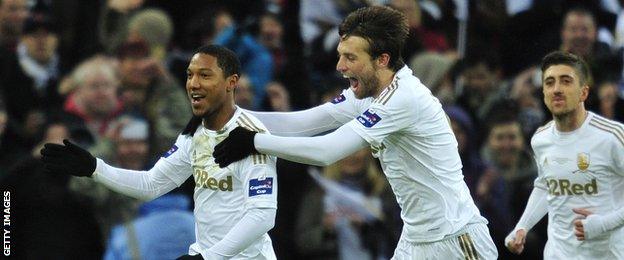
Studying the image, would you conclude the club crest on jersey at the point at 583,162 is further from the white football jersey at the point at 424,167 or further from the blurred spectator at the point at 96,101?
the blurred spectator at the point at 96,101

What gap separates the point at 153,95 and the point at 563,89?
137 inches

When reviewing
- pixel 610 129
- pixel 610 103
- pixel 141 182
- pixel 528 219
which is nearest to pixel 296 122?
pixel 141 182

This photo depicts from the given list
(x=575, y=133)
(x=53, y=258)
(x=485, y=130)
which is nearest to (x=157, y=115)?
(x=53, y=258)

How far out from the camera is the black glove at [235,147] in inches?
266

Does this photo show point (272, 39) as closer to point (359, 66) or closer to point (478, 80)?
point (478, 80)

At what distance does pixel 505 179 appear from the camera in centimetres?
1057

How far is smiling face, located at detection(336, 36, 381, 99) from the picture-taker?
708 centimetres

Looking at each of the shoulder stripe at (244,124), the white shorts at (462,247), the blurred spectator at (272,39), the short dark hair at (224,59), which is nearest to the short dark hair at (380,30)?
the short dark hair at (224,59)

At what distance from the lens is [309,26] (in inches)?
449

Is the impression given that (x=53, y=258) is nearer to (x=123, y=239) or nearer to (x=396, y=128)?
(x=123, y=239)

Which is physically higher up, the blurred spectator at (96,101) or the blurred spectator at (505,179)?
the blurred spectator at (96,101)

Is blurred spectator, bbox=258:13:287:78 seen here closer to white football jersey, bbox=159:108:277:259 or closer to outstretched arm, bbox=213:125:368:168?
white football jersey, bbox=159:108:277:259

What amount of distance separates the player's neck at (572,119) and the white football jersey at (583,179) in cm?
3

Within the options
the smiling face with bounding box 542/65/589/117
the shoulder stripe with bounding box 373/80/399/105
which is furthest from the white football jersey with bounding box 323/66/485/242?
the smiling face with bounding box 542/65/589/117
